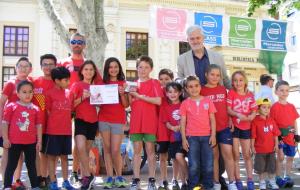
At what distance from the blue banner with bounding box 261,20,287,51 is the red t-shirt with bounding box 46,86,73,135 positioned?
10.4 meters

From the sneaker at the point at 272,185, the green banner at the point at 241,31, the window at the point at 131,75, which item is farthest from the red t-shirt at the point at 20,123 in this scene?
the window at the point at 131,75

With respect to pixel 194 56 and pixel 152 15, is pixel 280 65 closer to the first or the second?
pixel 152 15

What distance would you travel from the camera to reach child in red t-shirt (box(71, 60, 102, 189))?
6.31 metres

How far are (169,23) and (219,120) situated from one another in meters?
8.81

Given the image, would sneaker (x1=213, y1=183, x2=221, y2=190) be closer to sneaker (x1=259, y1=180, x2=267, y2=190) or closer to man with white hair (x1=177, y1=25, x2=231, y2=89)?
sneaker (x1=259, y1=180, x2=267, y2=190)

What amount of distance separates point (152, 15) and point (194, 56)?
26.8 feet

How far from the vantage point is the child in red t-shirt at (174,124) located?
20.1 ft

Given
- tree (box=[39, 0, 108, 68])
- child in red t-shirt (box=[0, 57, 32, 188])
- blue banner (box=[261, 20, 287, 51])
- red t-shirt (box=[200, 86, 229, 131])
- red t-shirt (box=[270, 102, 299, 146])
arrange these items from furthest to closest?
1. blue banner (box=[261, 20, 287, 51])
2. tree (box=[39, 0, 108, 68])
3. red t-shirt (box=[270, 102, 299, 146])
4. child in red t-shirt (box=[0, 57, 32, 188])
5. red t-shirt (box=[200, 86, 229, 131])

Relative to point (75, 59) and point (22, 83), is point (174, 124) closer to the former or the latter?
point (75, 59)

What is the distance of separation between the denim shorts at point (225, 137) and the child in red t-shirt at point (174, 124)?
21.5 inches

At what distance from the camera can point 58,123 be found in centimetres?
620

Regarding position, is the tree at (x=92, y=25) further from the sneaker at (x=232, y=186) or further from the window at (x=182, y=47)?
the window at (x=182, y=47)

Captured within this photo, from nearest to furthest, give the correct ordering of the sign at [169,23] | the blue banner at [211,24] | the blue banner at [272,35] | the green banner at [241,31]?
the sign at [169,23], the blue banner at [211,24], the green banner at [241,31], the blue banner at [272,35]

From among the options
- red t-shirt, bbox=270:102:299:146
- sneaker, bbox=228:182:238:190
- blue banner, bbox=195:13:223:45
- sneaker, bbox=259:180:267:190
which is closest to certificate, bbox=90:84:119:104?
sneaker, bbox=228:182:238:190
